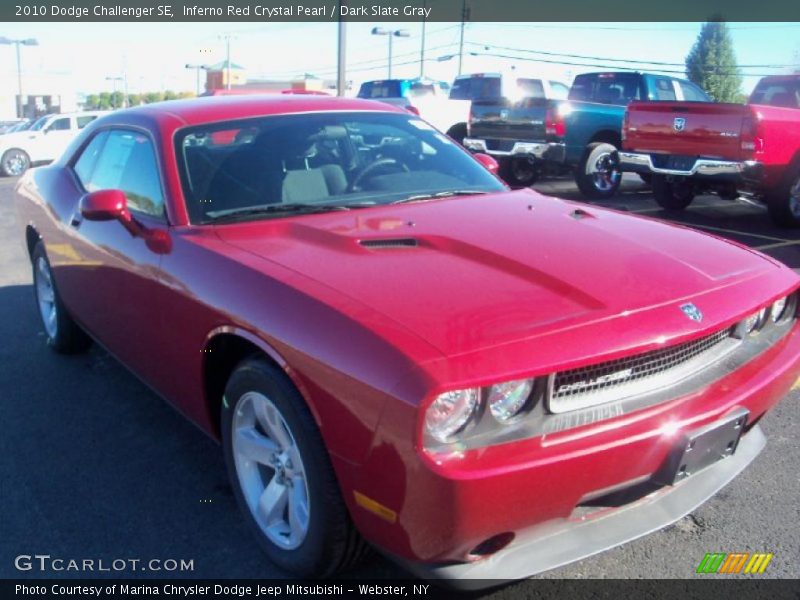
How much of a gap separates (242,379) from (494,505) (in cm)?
103

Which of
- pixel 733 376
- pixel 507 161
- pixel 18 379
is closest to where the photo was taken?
pixel 733 376

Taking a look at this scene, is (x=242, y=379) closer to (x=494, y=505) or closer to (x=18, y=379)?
(x=494, y=505)

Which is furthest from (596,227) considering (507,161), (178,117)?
(507,161)

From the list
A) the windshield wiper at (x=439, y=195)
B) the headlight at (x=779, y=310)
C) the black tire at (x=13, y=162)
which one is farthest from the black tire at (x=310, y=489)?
the black tire at (x=13, y=162)

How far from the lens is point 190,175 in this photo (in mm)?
3445

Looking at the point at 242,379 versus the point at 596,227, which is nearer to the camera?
the point at 242,379

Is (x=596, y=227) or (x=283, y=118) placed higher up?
(x=283, y=118)

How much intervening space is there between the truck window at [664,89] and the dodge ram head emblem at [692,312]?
1177 centimetres

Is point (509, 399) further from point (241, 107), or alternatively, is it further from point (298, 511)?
point (241, 107)

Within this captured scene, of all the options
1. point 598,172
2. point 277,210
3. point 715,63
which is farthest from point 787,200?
point 715,63

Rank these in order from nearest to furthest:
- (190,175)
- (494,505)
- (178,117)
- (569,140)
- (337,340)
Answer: (494,505) < (337,340) < (190,175) < (178,117) < (569,140)

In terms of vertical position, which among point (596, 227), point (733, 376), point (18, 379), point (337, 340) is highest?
point (596, 227)

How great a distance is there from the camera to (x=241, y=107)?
3.88 meters

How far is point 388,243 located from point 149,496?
1.46 m
